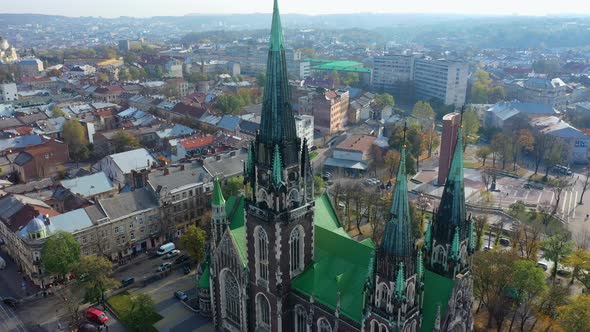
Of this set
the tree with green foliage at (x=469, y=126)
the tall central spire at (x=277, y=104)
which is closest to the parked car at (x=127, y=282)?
the tall central spire at (x=277, y=104)

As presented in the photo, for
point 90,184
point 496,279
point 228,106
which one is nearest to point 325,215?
point 496,279

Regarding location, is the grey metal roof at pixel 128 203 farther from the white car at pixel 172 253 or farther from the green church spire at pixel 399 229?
the green church spire at pixel 399 229

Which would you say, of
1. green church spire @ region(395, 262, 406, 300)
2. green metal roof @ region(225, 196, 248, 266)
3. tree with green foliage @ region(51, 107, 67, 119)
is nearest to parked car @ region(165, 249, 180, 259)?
green metal roof @ region(225, 196, 248, 266)

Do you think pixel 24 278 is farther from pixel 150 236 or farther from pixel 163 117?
pixel 163 117

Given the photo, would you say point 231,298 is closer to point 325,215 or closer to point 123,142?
point 325,215

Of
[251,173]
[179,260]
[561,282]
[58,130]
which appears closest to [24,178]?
[58,130]

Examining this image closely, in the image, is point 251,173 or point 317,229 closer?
point 251,173

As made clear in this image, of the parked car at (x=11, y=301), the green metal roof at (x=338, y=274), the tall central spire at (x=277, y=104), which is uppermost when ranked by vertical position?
the tall central spire at (x=277, y=104)

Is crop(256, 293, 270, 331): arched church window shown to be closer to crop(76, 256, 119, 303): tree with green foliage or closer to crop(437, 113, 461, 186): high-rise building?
crop(76, 256, 119, 303): tree with green foliage
